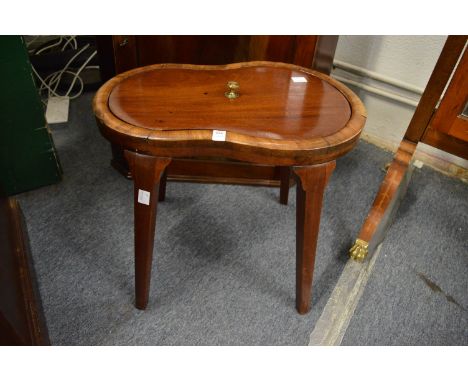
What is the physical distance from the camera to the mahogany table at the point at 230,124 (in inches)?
27.1

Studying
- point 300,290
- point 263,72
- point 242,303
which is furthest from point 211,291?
point 263,72

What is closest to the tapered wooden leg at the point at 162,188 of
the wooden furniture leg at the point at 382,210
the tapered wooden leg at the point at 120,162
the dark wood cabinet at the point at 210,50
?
the tapered wooden leg at the point at 120,162

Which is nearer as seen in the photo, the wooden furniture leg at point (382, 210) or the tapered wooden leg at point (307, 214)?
the tapered wooden leg at point (307, 214)

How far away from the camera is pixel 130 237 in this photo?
115 cm

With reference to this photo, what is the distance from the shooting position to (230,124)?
0.72m

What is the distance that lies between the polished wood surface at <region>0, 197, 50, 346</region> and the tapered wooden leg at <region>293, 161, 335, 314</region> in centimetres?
59

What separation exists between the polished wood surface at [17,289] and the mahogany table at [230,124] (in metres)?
0.24

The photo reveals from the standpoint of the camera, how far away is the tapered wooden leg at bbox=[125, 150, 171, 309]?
715 millimetres

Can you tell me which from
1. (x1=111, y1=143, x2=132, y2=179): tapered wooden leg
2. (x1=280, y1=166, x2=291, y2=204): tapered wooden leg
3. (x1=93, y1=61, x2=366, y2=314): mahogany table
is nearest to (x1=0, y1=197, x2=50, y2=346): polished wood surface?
(x1=93, y1=61, x2=366, y2=314): mahogany table

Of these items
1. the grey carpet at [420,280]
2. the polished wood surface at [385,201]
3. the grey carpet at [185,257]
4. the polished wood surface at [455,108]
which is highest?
the polished wood surface at [455,108]

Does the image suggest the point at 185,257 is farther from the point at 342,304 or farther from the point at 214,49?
the point at 214,49

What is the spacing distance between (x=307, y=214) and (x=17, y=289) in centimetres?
67

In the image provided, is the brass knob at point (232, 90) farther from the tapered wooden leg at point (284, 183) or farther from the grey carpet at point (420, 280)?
the grey carpet at point (420, 280)
